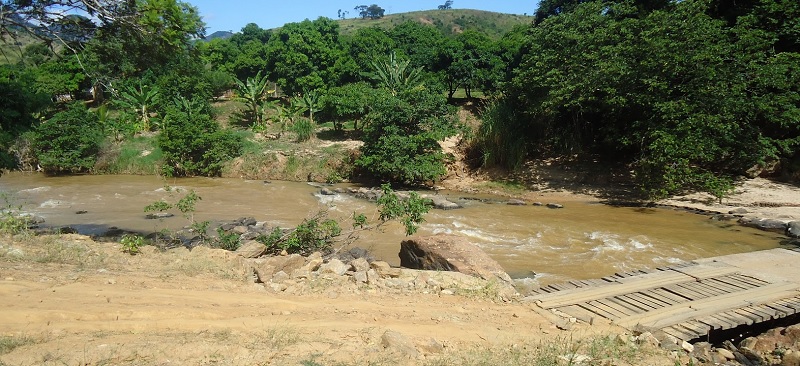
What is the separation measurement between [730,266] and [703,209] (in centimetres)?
703

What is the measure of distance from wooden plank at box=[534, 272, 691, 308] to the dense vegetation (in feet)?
21.8

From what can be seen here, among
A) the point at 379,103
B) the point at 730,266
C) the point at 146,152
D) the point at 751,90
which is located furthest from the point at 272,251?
the point at 146,152

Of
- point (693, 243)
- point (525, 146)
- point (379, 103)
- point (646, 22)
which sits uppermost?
point (646, 22)

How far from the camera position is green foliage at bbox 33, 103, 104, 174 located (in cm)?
2147

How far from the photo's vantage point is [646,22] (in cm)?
1689

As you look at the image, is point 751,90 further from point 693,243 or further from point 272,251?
Result: point 272,251

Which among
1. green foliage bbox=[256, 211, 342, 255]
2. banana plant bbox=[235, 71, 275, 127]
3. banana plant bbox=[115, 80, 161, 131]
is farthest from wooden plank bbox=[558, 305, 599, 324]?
banana plant bbox=[115, 80, 161, 131]

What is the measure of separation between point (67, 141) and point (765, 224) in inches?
965

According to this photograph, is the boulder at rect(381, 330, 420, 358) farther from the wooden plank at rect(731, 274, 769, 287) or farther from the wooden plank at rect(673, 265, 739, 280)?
the wooden plank at rect(731, 274, 769, 287)

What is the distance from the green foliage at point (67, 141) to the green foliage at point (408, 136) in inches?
469

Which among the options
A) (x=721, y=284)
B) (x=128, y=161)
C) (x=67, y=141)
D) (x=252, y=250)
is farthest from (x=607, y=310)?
(x=67, y=141)

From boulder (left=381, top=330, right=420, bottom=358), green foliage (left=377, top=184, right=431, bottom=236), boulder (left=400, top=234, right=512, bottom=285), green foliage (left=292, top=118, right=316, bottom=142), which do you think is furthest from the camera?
green foliage (left=292, top=118, right=316, bottom=142)

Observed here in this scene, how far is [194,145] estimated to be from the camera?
832 inches

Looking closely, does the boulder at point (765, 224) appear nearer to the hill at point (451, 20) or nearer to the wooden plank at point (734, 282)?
the wooden plank at point (734, 282)
